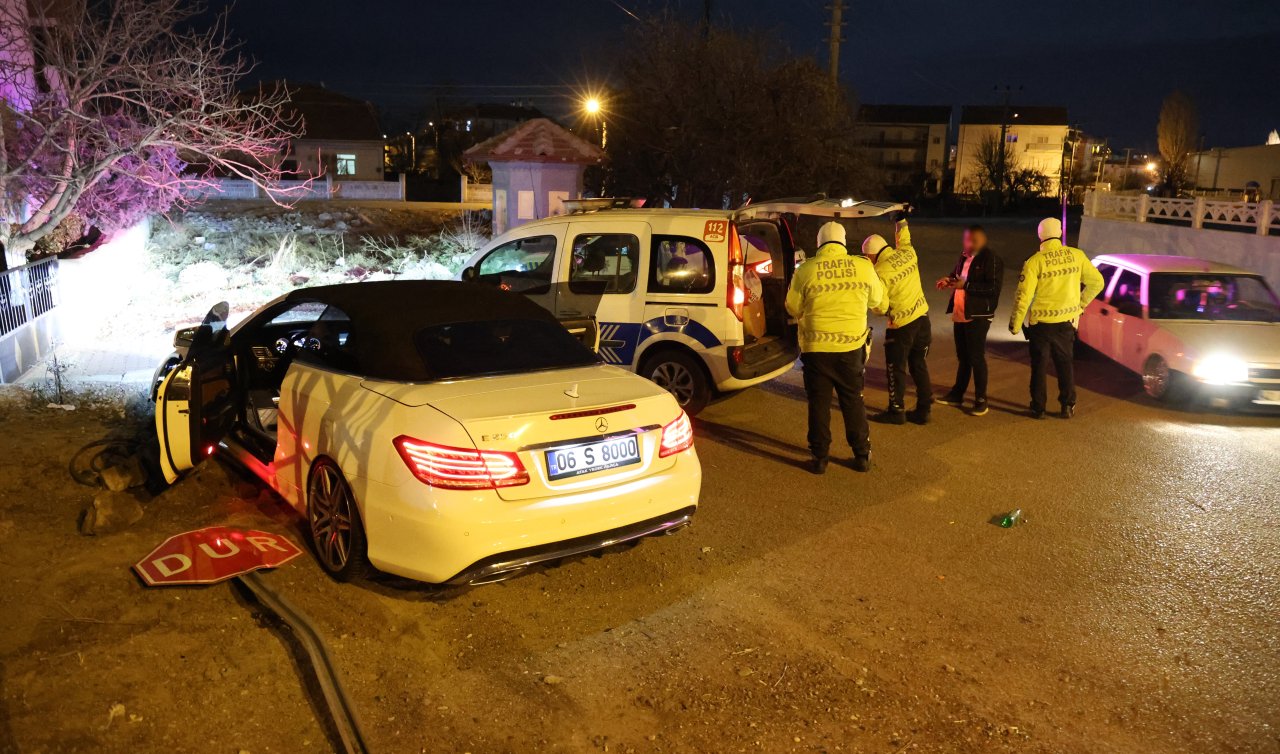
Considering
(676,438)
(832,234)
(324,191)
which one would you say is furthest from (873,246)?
(324,191)

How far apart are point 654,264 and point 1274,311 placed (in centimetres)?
653

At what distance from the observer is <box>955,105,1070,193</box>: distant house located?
270 ft

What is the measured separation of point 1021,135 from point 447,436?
9166 cm

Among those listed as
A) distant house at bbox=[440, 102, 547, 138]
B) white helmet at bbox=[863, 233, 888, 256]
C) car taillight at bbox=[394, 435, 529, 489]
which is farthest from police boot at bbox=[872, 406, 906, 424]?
distant house at bbox=[440, 102, 547, 138]

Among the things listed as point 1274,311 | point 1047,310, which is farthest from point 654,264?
point 1274,311

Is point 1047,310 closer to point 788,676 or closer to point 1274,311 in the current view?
point 1274,311

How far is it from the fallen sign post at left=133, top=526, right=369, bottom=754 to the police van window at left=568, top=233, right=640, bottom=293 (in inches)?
149

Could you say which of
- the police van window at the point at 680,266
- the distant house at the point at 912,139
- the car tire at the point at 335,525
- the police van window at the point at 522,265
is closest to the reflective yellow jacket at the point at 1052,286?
the police van window at the point at 680,266

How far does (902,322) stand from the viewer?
7.86 metres

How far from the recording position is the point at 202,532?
507cm

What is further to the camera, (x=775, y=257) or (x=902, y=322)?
(x=775, y=257)

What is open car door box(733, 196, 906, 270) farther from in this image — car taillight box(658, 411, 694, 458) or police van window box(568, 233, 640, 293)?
car taillight box(658, 411, 694, 458)

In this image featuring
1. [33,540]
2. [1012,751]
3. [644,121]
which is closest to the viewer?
[1012,751]

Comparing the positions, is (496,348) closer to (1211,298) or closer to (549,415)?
(549,415)
